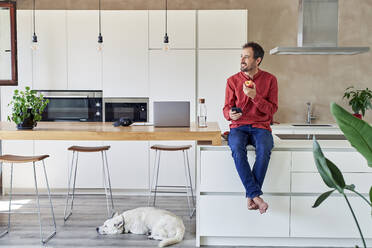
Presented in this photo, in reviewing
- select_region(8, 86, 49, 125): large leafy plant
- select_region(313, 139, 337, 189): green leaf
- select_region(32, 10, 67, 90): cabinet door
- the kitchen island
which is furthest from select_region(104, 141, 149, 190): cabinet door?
select_region(313, 139, 337, 189): green leaf

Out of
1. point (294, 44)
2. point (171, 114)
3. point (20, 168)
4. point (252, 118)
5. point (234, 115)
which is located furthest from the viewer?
point (294, 44)

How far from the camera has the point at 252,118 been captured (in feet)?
10.7

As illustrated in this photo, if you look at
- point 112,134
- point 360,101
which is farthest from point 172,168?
point 360,101

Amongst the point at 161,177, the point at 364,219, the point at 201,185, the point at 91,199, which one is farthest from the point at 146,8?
the point at 364,219

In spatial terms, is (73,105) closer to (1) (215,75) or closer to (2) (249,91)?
(1) (215,75)

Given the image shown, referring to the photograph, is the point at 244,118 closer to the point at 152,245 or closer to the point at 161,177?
the point at 152,245

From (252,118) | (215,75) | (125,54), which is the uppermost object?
(125,54)

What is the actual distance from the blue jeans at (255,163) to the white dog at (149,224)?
793 millimetres

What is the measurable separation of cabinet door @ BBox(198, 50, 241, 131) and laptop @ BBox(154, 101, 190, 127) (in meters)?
1.58

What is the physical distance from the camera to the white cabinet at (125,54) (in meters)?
5.03

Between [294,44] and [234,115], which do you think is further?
[294,44]

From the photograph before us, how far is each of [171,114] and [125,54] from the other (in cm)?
188

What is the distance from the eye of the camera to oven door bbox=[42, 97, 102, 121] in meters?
5.07

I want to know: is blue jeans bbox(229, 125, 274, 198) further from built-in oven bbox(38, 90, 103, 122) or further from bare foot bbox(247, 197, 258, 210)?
built-in oven bbox(38, 90, 103, 122)
